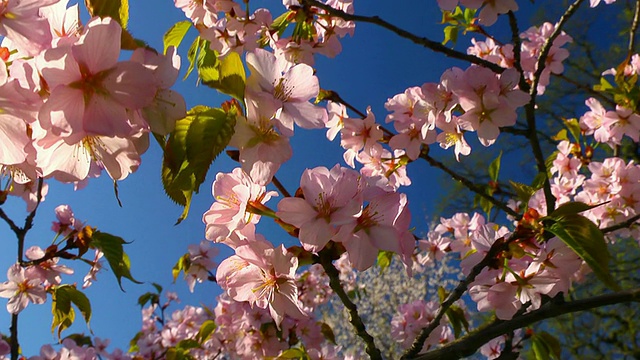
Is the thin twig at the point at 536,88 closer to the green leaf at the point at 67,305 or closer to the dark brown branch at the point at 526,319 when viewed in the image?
the dark brown branch at the point at 526,319

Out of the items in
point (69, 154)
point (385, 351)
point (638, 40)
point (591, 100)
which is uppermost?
point (638, 40)

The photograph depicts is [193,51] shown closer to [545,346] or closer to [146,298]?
[545,346]

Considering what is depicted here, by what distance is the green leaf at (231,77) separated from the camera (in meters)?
0.65

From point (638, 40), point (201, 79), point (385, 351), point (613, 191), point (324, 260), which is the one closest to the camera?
point (201, 79)

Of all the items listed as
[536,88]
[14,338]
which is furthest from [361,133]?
[14,338]

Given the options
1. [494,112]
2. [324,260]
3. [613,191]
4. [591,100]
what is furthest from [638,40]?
[324,260]

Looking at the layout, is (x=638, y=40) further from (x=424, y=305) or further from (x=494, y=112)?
(x=494, y=112)

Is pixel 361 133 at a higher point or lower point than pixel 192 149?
higher

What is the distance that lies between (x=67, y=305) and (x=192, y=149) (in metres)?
1.32

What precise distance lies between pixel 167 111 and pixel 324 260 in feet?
1.34

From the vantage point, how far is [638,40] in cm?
682

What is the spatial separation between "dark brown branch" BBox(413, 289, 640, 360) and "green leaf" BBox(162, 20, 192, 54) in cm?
100

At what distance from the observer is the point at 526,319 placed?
98 cm

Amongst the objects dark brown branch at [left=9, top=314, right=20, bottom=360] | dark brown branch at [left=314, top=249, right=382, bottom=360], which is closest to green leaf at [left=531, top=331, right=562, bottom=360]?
dark brown branch at [left=314, top=249, right=382, bottom=360]
